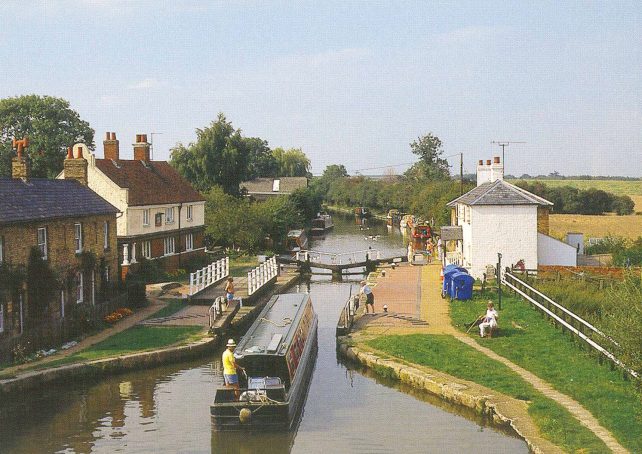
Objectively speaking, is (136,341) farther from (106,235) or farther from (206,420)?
(206,420)

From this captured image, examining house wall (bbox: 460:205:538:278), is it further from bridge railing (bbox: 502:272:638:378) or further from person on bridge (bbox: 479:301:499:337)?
person on bridge (bbox: 479:301:499:337)

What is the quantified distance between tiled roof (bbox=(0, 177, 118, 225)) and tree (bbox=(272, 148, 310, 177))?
119848mm

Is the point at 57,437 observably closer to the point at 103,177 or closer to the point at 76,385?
the point at 76,385

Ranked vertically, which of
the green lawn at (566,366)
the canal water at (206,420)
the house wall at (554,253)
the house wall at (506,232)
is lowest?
the canal water at (206,420)

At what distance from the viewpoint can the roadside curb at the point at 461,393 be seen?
17.0 metres

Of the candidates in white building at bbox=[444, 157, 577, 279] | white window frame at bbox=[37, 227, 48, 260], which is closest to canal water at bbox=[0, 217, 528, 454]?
white window frame at bbox=[37, 227, 48, 260]

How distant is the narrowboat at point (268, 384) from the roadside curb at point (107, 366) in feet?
10.5

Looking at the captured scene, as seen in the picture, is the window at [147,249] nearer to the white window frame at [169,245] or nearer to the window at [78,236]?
the white window frame at [169,245]

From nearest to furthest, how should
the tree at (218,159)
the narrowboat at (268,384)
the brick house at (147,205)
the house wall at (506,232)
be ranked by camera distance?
the narrowboat at (268,384) < the house wall at (506,232) < the brick house at (147,205) < the tree at (218,159)

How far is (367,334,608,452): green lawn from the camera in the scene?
1628cm

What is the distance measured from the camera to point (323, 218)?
4011 inches

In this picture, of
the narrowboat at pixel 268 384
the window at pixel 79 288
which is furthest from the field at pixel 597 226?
the narrowboat at pixel 268 384

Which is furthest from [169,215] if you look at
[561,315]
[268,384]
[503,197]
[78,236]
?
[268,384]

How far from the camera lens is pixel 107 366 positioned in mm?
24375
